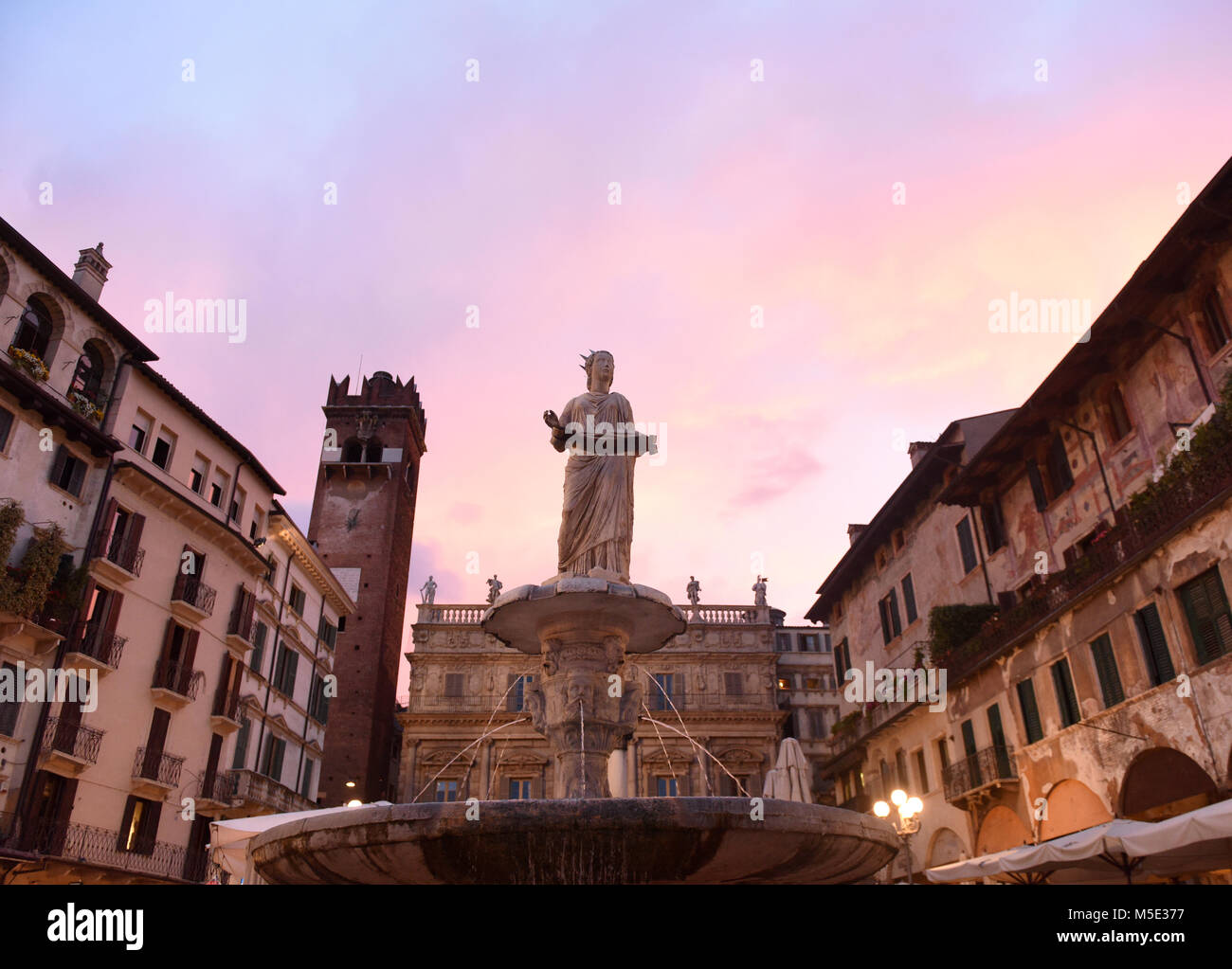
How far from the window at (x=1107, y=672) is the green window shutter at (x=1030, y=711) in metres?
3.05

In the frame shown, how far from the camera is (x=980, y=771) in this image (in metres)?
24.3

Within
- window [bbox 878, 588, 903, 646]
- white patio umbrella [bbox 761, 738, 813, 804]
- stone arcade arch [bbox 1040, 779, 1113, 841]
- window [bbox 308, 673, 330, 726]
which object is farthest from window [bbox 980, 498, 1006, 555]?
window [bbox 308, 673, 330, 726]

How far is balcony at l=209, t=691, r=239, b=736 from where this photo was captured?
87.5 feet

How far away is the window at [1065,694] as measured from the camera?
20.6 metres

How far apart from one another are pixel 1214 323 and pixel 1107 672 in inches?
305

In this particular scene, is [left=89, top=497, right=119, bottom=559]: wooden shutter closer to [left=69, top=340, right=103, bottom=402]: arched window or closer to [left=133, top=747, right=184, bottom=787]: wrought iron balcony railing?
[left=69, top=340, right=103, bottom=402]: arched window

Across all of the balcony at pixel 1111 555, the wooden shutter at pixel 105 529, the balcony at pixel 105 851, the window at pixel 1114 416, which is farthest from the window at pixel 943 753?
the wooden shutter at pixel 105 529

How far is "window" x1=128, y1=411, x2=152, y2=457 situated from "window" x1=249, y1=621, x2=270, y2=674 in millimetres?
7772

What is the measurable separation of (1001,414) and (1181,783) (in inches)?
570

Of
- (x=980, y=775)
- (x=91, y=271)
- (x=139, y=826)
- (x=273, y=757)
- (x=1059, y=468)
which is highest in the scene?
(x=91, y=271)

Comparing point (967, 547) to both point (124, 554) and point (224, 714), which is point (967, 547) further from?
point (124, 554)

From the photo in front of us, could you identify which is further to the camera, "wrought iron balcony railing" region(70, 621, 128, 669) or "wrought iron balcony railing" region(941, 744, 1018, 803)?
"wrought iron balcony railing" region(941, 744, 1018, 803)

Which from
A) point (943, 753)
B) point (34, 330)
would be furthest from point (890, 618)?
point (34, 330)
